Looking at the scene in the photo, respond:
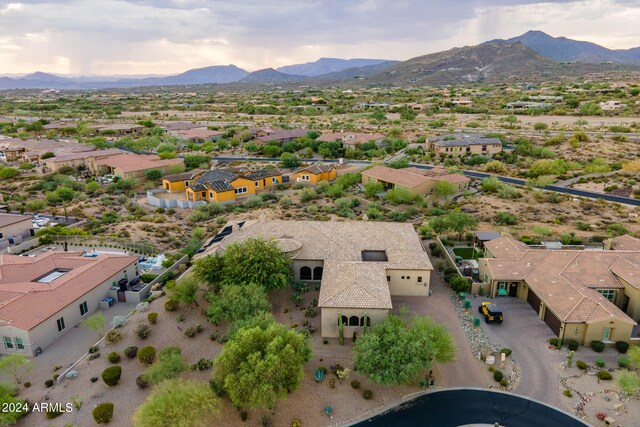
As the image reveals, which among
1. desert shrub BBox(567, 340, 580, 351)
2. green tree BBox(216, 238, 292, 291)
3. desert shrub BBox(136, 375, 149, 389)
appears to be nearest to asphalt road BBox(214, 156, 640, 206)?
desert shrub BBox(567, 340, 580, 351)

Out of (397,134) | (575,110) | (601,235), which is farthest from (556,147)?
(575,110)

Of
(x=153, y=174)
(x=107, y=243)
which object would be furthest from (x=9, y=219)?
(x=153, y=174)

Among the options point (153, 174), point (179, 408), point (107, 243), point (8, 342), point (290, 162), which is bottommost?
point (8, 342)

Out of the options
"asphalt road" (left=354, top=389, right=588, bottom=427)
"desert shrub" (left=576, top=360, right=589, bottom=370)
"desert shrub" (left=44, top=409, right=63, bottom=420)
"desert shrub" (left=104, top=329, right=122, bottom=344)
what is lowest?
"asphalt road" (left=354, top=389, right=588, bottom=427)

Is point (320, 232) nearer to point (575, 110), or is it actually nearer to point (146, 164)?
point (146, 164)

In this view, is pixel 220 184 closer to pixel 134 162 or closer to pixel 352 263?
pixel 134 162

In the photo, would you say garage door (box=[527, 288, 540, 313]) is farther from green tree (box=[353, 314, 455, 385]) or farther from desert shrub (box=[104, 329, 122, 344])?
desert shrub (box=[104, 329, 122, 344])

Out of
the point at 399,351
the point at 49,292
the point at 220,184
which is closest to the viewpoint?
the point at 399,351

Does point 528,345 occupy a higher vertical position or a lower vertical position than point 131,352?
lower
